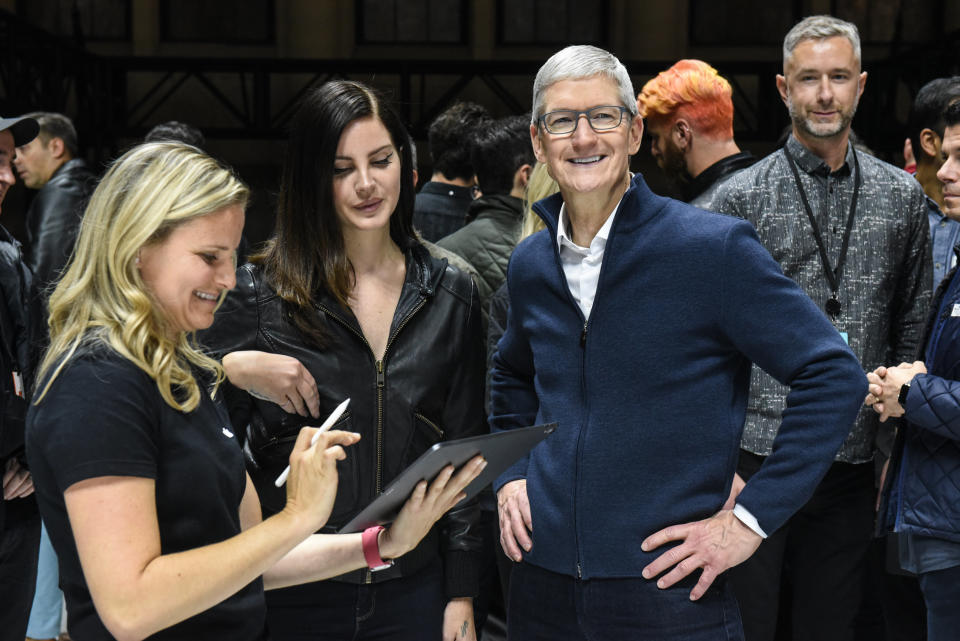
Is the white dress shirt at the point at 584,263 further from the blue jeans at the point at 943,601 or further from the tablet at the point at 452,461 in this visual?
the blue jeans at the point at 943,601

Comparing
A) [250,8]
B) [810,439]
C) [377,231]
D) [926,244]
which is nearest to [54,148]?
[377,231]

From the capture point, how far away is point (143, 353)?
1.42 meters

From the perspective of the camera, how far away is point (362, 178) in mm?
2078

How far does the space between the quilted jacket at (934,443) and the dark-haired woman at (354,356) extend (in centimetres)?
95

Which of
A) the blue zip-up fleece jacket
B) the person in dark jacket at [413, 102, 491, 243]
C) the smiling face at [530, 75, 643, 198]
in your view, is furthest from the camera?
the person in dark jacket at [413, 102, 491, 243]

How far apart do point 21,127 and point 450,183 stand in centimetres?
180

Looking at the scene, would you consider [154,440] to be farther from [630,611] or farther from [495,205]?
[495,205]

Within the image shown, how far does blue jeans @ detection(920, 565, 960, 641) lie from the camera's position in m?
2.24

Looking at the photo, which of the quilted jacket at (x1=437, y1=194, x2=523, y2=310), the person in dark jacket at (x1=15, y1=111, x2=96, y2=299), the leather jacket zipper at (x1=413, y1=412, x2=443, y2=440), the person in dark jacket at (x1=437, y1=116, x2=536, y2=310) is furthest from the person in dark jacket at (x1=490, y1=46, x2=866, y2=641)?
the person in dark jacket at (x1=15, y1=111, x2=96, y2=299)

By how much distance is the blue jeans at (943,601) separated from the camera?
224cm

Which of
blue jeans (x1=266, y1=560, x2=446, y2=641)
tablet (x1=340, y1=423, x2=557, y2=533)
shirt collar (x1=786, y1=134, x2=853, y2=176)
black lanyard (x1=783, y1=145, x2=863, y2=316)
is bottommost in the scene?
blue jeans (x1=266, y1=560, x2=446, y2=641)

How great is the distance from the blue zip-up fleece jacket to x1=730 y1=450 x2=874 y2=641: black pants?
40.1 inches

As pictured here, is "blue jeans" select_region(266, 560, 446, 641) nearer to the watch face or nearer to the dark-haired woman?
the dark-haired woman

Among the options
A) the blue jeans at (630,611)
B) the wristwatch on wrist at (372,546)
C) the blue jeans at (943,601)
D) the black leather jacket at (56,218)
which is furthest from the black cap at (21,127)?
the blue jeans at (943,601)
